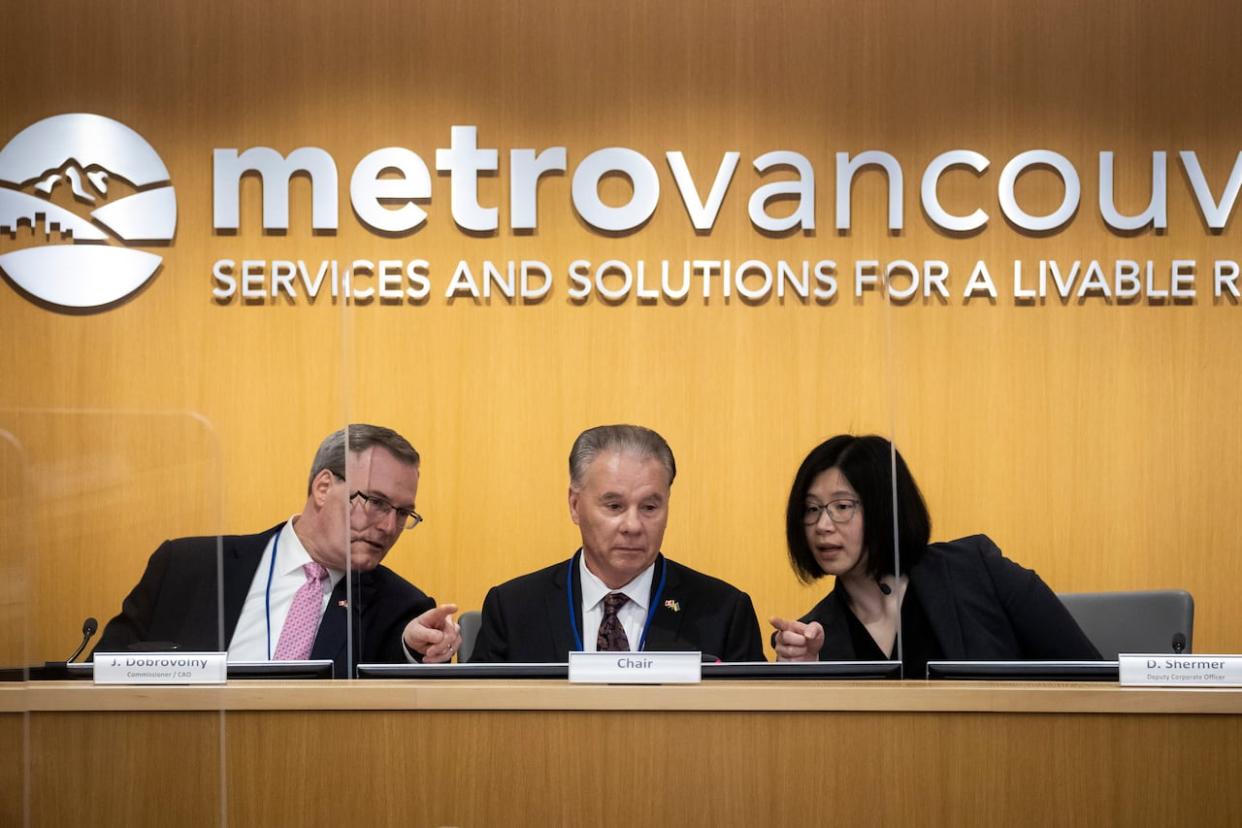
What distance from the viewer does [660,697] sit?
263 cm

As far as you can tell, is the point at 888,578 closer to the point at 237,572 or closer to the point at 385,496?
the point at 385,496

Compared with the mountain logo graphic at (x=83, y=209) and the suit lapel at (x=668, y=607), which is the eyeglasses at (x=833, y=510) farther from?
the mountain logo graphic at (x=83, y=209)

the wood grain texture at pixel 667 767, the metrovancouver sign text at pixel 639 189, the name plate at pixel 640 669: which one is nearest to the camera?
the wood grain texture at pixel 667 767

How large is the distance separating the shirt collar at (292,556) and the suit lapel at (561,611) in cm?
50

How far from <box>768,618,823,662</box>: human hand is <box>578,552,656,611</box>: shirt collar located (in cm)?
30

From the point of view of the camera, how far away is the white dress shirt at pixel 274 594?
9.59 feet

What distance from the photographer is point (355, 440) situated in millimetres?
3037

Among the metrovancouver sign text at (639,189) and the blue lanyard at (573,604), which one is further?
the metrovancouver sign text at (639,189)

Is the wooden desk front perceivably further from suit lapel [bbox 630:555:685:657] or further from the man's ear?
the man's ear

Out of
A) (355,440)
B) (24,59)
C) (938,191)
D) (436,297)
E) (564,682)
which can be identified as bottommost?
(564,682)

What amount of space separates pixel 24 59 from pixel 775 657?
2.88 m

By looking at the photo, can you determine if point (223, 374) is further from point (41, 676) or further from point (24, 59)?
point (24, 59)

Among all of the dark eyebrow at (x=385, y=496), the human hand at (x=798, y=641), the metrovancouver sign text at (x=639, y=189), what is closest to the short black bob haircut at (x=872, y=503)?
the human hand at (x=798, y=641)

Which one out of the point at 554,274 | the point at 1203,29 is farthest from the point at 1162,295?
the point at 554,274
